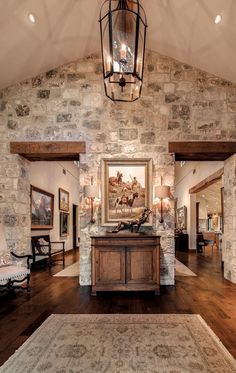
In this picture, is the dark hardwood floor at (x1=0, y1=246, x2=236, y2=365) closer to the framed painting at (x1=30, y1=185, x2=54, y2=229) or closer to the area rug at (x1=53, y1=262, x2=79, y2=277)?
the area rug at (x1=53, y1=262, x2=79, y2=277)

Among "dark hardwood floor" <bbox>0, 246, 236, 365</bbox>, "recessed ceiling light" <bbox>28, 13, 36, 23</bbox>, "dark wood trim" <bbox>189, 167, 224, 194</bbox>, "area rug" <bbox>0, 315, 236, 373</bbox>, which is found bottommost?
"dark hardwood floor" <bbox>0, 246, 236, 365</bbox>

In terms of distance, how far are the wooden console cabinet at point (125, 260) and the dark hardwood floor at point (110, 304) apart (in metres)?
0.27

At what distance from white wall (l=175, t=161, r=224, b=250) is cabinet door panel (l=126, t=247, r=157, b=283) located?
4627 mm

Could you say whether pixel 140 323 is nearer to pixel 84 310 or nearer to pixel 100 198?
pixel 84 310

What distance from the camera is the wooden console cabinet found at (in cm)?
473

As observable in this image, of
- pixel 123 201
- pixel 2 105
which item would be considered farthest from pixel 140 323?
pixel 2 105

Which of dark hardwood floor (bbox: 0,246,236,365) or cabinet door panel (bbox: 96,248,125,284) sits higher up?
cabinet door panel (bbox: 96,248,125,284)

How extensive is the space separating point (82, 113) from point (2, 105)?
5.42 ft

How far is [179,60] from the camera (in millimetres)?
5637

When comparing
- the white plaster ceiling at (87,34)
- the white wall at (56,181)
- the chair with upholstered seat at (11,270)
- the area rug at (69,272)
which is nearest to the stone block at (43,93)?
the white plaster ceiling at (87,34)

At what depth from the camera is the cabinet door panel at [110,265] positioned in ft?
15.5

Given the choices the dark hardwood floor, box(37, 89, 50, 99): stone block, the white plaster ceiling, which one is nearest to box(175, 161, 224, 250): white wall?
the white plaster ceiling

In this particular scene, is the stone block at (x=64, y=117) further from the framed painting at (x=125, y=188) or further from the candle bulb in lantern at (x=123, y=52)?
the candle bulb in lantern at (x=123, y=52)

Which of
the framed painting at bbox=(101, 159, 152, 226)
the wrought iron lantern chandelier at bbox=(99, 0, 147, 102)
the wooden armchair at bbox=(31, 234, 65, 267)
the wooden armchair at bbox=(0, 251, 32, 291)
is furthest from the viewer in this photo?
the wooden armchair at bbox=(31, 234, 65, 267)
